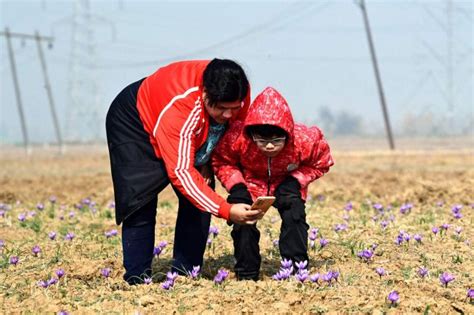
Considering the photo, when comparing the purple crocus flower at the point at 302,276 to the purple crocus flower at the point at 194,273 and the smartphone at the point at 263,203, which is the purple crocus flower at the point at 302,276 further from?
the purple crocus flower at the point at 194,273

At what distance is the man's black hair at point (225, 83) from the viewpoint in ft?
13.5

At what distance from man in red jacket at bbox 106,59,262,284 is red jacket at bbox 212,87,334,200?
92 millimetres

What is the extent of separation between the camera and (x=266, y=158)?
4.62 metres

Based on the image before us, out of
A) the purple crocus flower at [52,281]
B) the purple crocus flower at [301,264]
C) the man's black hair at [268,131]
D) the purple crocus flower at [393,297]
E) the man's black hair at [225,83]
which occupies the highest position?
the man's black hair at [225,83]

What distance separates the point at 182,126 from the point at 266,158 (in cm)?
71

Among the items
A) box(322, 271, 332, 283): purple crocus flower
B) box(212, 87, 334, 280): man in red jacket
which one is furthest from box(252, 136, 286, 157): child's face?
box(322, 271, 332, 283): purple crocus flower

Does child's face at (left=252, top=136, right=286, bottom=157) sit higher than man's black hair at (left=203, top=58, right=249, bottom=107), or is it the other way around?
man's black hair at (left=203, top=58, right=249, bottom=107)

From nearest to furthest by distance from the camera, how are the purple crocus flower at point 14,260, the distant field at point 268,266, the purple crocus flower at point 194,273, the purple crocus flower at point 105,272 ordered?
the distant field at point 268,266 → the purple crocus flower at point 194,273 → the purple crocus flower at point 105,272 → the purple crocus flower at point 14,260

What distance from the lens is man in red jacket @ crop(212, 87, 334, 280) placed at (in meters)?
4.47

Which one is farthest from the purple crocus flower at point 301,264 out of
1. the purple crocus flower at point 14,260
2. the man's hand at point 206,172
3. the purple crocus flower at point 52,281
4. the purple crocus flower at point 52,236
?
the purple crocus flower at point 52,236

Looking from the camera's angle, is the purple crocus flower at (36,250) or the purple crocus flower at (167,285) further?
the purple crocus flower at (36,250)

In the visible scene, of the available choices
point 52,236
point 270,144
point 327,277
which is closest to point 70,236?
point 52,236

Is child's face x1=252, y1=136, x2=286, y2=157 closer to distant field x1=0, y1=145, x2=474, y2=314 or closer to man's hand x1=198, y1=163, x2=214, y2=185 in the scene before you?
man's hand x1=198, y1=163, x2=214, y2=185

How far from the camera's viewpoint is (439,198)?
913cm
